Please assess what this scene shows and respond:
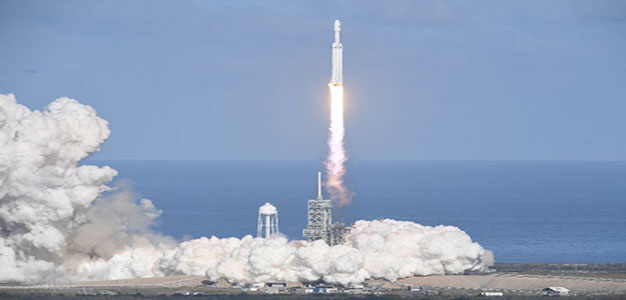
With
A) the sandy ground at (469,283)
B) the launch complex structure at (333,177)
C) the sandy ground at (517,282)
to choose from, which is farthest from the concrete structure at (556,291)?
the launch complex structure at (333,177)

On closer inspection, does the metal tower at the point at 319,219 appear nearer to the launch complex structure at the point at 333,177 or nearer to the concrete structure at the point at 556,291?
the launch complex structure at the point at 333,177

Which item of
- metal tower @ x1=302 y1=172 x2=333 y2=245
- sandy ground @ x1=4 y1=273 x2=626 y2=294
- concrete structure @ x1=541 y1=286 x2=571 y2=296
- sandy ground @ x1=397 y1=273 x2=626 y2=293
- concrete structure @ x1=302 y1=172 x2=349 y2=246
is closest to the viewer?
concrete structure @ x1=541 y1=286 x2=571 y2=296

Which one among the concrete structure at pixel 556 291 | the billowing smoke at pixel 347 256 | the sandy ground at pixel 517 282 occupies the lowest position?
the concrete structure at pixel 556 291

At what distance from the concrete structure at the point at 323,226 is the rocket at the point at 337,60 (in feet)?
20.6

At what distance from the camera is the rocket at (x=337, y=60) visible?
255 feet

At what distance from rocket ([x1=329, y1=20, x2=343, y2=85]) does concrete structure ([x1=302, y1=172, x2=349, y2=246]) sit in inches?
248

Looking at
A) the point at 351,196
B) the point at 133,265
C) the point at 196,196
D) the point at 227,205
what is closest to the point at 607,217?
the point at 227,205

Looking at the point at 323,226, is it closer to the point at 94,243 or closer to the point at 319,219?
the point at 319,219

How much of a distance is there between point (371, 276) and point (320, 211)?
21.2ft

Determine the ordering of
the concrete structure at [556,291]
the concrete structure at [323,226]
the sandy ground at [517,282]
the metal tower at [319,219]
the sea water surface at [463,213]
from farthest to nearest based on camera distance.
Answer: the sea water surface at [463,213] < the metal tower at [319,219] < the concrete structure at [323,226] < the sandy ground at [517,282] < the concrete structure at [556,291]

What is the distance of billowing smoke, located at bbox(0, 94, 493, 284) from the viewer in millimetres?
75750

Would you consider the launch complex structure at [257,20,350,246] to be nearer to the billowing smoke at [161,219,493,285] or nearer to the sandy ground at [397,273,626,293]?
the billowing smoke at [161,219,493,285]

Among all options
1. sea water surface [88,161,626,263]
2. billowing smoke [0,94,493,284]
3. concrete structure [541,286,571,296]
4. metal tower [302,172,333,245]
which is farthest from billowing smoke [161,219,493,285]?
concrete structure [541,286,571,296]

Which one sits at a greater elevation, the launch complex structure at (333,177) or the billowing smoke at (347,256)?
the launch complex structure at (333,177)
